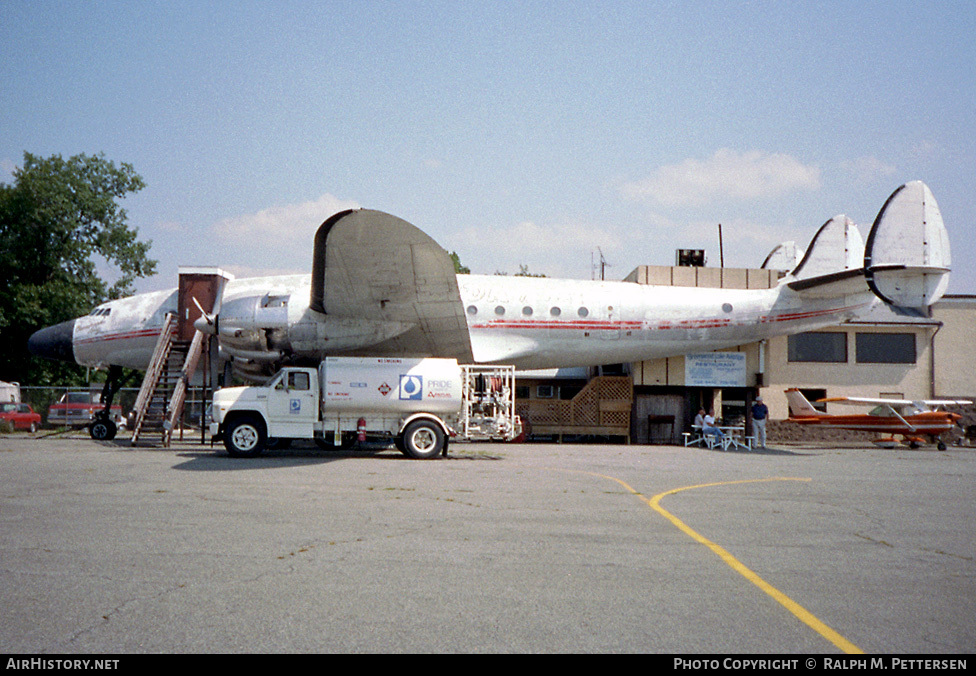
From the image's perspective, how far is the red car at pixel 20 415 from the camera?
30.0 metres

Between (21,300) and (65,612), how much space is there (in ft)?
123

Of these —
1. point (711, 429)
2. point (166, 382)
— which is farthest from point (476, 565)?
point (711, 429)

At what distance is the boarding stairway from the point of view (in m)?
19.2

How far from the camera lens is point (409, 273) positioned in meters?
15.4

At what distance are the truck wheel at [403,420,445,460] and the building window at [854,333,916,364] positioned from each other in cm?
1859

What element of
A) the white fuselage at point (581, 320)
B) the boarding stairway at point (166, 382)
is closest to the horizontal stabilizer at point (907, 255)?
the white fuselage at point (581, 320)

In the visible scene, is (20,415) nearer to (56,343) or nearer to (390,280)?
(56,343)

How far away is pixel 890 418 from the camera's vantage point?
77.2 feet

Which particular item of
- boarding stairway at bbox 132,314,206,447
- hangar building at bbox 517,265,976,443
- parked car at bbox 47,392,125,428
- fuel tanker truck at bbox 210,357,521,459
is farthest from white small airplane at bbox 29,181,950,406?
parked car at bbox 47,392,125,428

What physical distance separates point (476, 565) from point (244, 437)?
1108 cm

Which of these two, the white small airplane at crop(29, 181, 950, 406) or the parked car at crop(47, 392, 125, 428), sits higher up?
the white small airplane at crop(29, 181, 950, 406)

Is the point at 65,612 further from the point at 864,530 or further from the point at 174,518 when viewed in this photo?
the point at 864,530

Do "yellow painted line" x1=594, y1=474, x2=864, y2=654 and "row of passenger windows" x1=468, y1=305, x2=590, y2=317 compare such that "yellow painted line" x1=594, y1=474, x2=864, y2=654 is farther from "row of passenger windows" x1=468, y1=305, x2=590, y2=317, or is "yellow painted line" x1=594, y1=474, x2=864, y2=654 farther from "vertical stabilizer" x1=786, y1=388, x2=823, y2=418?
"vertical stabilizer" x1=786, y1=388, x2=823, y2=418
